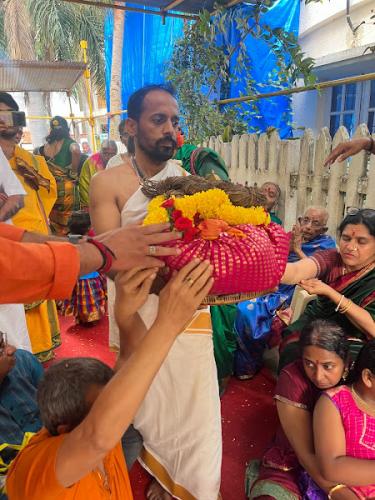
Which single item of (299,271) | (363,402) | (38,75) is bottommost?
(363,402)

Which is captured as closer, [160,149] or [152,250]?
[152,250]

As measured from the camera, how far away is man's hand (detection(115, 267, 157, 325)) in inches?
41.1

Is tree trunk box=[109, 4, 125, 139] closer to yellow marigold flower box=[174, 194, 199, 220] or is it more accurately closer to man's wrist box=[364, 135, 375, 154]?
man's wrist box=[364, 135, 375, 154]

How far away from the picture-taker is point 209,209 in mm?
1128

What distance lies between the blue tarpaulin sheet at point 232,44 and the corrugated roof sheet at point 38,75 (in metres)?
1.22

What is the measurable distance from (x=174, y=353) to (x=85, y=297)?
2376mm

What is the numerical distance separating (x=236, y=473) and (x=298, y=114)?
5.62 m

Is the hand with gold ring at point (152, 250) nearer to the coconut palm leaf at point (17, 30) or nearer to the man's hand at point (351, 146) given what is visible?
the man's hand at point (351, 146)

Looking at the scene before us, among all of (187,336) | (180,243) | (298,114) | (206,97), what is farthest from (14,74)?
(180,243)

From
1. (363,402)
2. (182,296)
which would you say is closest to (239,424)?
(363,402)

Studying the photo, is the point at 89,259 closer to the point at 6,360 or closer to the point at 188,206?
the point at 188,206

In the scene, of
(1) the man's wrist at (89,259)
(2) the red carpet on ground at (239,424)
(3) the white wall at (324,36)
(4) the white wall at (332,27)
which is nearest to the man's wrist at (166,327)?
(1) the man's wrist at (89,259)

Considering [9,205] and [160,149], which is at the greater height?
[160,149]

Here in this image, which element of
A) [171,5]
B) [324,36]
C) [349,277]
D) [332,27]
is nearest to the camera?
[349,277]
